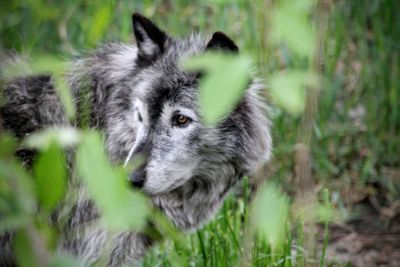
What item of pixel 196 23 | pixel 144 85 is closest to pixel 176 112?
pixel 144 85

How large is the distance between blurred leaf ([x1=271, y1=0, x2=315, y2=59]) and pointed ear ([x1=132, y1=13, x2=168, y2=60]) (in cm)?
241

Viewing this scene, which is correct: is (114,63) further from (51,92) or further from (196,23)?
(196,23)

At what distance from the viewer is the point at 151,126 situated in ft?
11.8

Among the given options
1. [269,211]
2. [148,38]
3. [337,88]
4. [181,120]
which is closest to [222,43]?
[181,120]

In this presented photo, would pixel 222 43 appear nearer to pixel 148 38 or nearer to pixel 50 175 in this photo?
pixel 148 38

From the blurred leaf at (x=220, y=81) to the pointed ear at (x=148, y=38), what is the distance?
7.97ft

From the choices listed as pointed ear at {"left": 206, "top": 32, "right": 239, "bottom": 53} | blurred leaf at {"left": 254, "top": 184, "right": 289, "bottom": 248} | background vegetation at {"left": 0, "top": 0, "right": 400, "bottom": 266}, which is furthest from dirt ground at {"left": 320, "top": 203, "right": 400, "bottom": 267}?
blurred leaf at {"left": 254, "top": 184, "right": 289, "bottom": 248}

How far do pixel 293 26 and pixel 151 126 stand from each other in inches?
90.7

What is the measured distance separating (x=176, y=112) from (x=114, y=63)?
0.70m

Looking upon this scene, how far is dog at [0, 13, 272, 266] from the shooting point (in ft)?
11.8

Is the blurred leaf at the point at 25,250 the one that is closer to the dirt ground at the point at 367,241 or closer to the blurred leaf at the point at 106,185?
the blurred leaf at the point at 106,185

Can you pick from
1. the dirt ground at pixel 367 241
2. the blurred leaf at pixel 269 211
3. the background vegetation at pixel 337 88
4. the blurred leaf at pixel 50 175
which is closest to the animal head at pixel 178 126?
the background vegetation at pixel 337 88

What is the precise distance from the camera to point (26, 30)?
5.07 metres

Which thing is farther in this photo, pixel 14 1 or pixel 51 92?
pixel 51 92
